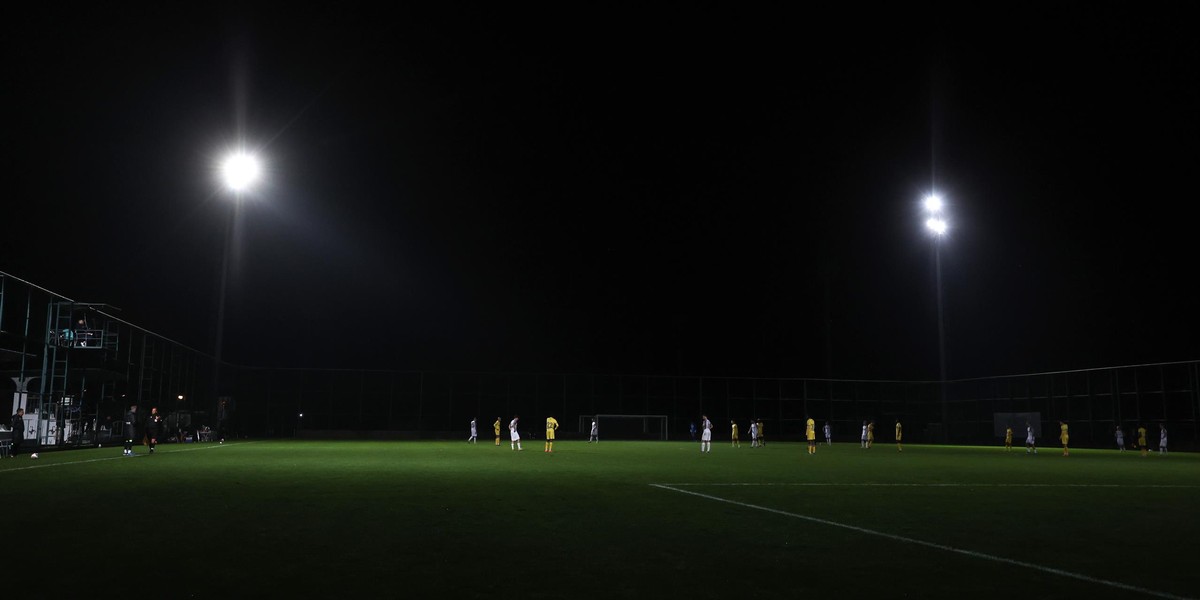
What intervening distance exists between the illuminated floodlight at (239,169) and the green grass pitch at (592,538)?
16.5m

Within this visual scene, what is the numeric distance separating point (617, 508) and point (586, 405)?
194ft

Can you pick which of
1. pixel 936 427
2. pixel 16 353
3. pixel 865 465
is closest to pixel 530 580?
pixel 865 465

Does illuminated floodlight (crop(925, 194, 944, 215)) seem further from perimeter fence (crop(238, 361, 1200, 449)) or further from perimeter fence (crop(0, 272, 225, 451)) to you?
perimeter fence (crop(0, 272, 225, 451))

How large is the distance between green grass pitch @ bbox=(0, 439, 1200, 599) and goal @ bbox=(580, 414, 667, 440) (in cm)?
4886

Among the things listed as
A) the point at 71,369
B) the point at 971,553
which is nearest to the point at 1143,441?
the point at 971,553

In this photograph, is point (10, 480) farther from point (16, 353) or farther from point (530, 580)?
point (16, 353)

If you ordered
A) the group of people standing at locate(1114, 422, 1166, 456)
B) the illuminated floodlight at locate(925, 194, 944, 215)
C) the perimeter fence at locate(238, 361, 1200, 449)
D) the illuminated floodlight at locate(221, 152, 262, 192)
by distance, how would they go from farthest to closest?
the perimeter fence at locate(238, 361, 1200, 449) < the illuminated floodlight at locate(925, 194, 944, 215) < the group of people standing at locate(1114, 422, 1166, 456) < the illuminated floodlight at locate(221, 152, 262, 192)

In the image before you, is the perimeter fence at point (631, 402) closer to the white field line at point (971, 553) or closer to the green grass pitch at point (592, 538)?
the green grass pitch at point (592, 538)

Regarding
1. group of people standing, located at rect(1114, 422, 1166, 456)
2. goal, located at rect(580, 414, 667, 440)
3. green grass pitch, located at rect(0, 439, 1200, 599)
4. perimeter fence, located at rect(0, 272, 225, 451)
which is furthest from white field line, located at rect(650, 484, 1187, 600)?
goal, located at rect(580, 414, 667, 440)

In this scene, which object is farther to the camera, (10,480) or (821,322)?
(821,322)

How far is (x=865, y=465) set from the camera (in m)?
25.4

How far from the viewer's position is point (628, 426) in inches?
2692

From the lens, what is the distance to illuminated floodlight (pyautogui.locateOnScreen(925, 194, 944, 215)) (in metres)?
45.9

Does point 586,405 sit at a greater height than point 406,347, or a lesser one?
lesser
